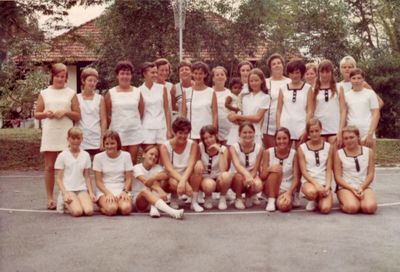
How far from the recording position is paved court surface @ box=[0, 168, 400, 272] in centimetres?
478

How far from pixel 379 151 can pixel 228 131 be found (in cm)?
791

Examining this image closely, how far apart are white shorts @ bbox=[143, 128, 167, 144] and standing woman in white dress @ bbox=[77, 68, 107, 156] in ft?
1.81

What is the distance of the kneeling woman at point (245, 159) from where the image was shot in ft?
23.9

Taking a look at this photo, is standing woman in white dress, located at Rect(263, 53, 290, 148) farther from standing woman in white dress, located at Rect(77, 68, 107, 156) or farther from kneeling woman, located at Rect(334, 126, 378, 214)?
standing woman in white dress, located at Rect(77, 68, 107, 156)

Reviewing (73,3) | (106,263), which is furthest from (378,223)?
(73,3)

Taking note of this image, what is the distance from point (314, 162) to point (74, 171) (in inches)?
109

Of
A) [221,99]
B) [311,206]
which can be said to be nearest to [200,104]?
[221,99]

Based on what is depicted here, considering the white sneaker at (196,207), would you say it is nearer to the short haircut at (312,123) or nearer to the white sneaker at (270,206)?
the white sneaker at (270,206)

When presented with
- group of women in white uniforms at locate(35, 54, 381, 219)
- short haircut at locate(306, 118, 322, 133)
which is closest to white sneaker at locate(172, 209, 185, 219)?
group of women in white uniforms at locate(35, 54, 381, 219)

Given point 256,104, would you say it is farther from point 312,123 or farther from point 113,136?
point 113,136

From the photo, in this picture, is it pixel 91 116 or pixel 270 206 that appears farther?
pixel 91 116

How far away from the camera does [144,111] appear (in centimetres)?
794

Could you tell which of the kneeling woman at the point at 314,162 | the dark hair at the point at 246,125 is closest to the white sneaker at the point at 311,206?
the kneeling woman at the point at 314,162

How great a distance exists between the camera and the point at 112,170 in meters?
7.13
